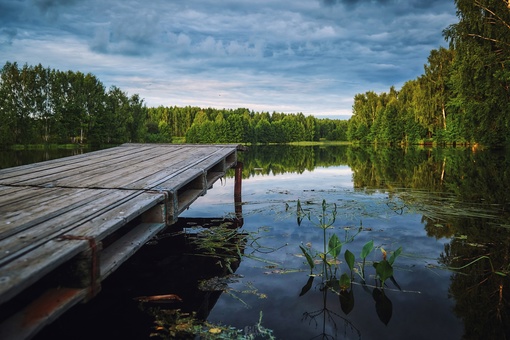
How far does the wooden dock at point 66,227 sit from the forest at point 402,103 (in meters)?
24.0

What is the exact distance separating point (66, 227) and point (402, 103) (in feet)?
214

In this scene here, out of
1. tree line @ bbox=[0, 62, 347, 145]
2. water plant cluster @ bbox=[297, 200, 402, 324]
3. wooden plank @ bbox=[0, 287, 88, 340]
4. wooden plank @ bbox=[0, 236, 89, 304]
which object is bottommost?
water plant cluster @ bbox=[297, 200, 402, 324]

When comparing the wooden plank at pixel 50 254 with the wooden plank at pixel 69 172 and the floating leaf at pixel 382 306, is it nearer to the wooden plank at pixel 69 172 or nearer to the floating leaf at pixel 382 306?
the wooden plank at pixel 69 172

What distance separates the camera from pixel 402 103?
60844mm

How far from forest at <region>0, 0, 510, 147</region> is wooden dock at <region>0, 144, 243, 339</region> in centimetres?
2396

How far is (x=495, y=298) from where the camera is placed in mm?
4508

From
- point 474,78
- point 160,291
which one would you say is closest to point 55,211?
point 160,291

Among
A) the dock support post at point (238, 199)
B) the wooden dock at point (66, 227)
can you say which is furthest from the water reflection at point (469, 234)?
the dock support post at point (238, 199)

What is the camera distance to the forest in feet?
74.9

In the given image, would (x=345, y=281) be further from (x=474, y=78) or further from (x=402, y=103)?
(x=402, y=103)

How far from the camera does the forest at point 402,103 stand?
2284 centimetres

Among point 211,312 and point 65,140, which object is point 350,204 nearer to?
point 211,312

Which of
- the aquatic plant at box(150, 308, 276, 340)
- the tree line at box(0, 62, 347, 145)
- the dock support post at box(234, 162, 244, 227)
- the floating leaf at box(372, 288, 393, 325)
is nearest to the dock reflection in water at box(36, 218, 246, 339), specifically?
the aquatic plant at box(150, 308, 276, 340)

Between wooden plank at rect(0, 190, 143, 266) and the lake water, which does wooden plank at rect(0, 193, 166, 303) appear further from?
the lake water
